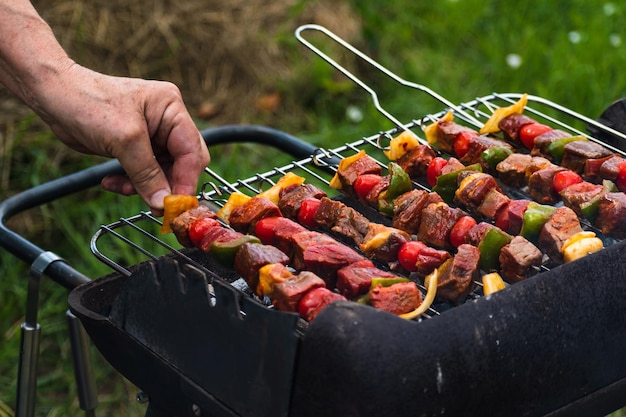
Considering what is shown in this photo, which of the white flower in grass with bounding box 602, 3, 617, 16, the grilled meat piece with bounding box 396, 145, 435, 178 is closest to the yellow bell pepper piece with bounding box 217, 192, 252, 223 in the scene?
the grilled meat piece with bounding box 396, 145, 435, 178

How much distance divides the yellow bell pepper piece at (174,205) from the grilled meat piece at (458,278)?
71 centimetres

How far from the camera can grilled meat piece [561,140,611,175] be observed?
8.46 feet

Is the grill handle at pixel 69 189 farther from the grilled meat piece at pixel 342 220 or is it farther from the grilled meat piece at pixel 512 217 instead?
the grilled meat piece at pixel 512 217

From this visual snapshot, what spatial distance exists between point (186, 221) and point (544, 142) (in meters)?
1.06

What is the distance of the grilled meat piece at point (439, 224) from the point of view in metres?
A: 2.32

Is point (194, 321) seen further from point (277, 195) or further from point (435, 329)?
point (277, 195)

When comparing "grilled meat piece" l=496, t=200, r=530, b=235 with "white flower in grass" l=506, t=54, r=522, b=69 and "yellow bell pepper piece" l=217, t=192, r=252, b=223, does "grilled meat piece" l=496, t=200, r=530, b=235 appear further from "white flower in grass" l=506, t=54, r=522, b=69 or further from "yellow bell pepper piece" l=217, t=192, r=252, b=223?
"white flower in grass" l=506, t=54, r=522, b=69

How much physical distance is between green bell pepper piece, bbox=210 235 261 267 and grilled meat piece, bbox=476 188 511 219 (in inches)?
23.4

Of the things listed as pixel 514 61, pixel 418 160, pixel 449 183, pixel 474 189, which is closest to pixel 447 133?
pixel 418 160

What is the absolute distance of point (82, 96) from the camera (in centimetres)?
233

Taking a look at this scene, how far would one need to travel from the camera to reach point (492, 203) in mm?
2398

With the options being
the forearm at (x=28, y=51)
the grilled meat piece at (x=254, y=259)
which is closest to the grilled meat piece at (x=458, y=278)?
the grilled meat piece at (x=254, y=259)

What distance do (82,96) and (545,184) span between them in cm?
120

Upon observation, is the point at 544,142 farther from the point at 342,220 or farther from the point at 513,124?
the point at 342,220
